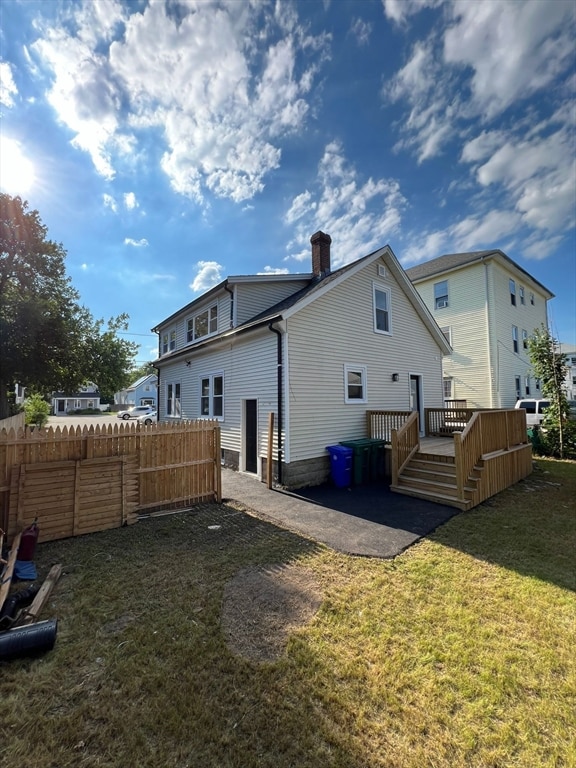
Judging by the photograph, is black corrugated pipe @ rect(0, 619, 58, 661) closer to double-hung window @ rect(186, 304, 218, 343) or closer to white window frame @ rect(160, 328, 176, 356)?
double-hung window @ rect(186, 304, 218, 343)

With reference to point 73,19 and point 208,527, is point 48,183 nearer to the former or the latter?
point 73,19

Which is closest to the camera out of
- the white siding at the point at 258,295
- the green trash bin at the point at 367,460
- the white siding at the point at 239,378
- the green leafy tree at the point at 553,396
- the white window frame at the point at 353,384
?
the green trash bin at the point at 367,460

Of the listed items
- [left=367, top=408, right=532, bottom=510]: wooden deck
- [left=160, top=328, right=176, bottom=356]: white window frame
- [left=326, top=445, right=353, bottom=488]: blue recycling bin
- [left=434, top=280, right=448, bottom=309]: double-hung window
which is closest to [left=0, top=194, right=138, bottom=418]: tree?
[left=160, top=328, right=176, bottom=356]: white window frame

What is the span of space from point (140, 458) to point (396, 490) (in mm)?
6142

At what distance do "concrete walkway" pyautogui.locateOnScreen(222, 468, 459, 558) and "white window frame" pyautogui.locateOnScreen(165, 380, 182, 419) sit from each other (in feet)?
23.8

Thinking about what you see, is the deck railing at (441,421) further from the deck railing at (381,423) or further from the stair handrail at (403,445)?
the stair handrail at (403,445)

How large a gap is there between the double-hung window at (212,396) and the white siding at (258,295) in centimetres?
233

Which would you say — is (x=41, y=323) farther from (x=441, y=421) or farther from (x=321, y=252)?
(x=441, y=421)

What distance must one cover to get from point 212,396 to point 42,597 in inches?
352

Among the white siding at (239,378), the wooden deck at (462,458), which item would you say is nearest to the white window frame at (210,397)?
the white siding at (239,378)

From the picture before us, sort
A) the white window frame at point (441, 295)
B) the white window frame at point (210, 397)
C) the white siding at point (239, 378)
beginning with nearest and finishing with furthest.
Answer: the white siding at point (239, 378), the white window frame at point (210, 397), the white window frame at point (441, 295)

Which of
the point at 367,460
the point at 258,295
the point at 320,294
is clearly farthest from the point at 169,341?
the point at 367,460

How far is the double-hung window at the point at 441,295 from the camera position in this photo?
20844 millimetres

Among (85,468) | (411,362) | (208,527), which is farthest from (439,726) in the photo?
(411,362)
